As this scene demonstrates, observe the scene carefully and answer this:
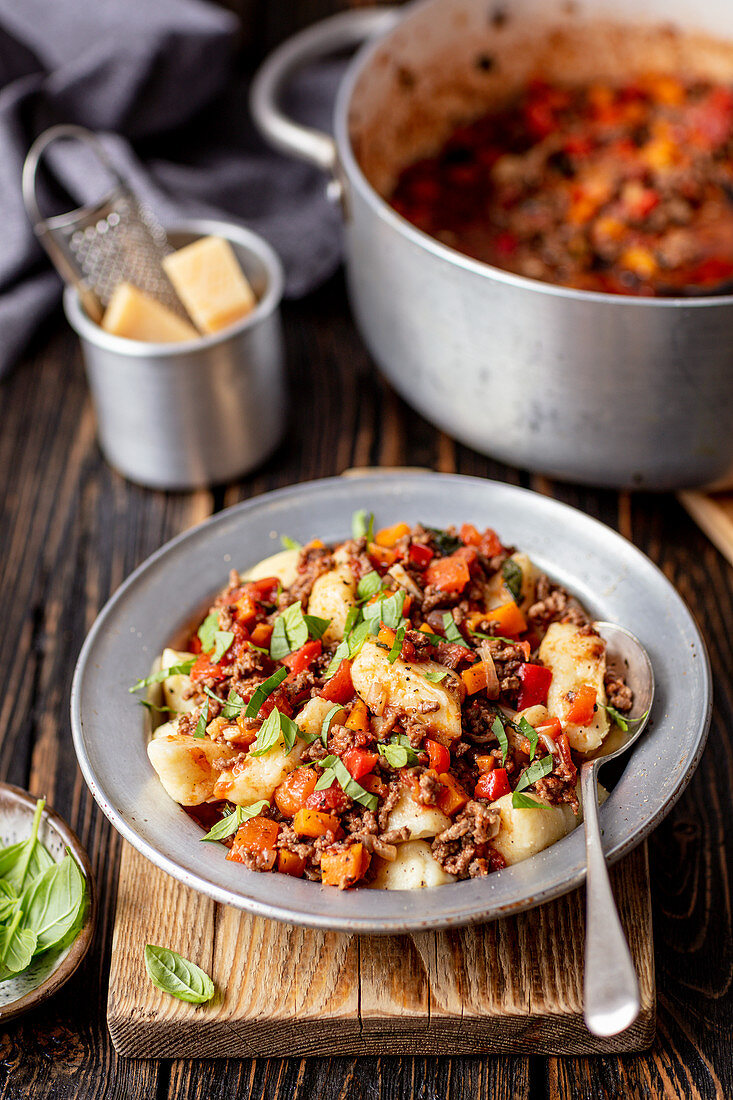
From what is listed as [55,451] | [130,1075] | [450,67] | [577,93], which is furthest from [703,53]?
[130,1075]

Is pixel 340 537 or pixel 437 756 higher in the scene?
pixel 437 756

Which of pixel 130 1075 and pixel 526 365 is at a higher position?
pixel 526 365

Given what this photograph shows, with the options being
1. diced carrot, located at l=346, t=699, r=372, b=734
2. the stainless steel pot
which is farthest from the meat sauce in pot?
diced carrot, located at l=346, t=699, r=372, b=734

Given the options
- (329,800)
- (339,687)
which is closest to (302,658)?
(339,687)

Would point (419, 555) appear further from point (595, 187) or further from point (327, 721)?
point (595, 187)

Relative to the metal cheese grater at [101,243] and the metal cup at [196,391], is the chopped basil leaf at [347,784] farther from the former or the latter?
the metal cheese grater at [101,243]

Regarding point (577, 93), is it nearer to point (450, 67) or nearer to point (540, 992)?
point (450, 67)

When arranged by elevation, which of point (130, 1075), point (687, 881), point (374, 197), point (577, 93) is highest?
point (374, 197)

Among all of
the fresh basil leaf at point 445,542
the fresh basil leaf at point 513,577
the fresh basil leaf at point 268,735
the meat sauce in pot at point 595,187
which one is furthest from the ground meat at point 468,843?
the meat sauce in pot at point 595,187
